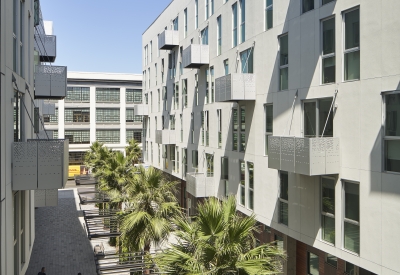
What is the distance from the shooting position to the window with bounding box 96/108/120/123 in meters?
60.8

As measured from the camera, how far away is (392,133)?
1055cm

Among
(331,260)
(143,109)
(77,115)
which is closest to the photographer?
(331,260)

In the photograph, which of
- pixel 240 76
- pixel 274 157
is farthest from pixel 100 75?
pixel 274 157

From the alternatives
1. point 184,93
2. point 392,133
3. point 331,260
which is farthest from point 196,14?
point 392,133

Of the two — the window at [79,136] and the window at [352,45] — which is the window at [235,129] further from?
the window at [79,136]

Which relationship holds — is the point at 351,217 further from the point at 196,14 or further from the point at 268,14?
the point at 196,14

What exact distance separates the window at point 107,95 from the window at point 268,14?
47195 millimetres

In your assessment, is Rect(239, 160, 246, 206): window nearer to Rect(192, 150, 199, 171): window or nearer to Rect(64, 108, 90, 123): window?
Rect(192, 150, 199, 171): window

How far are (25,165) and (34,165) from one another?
235 millimetres

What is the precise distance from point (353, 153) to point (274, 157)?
305 cm

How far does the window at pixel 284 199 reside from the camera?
15.4 m

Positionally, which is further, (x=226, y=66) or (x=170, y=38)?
(x=170, y=38)

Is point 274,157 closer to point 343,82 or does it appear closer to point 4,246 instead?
point 343,82

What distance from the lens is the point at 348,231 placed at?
12.1m
